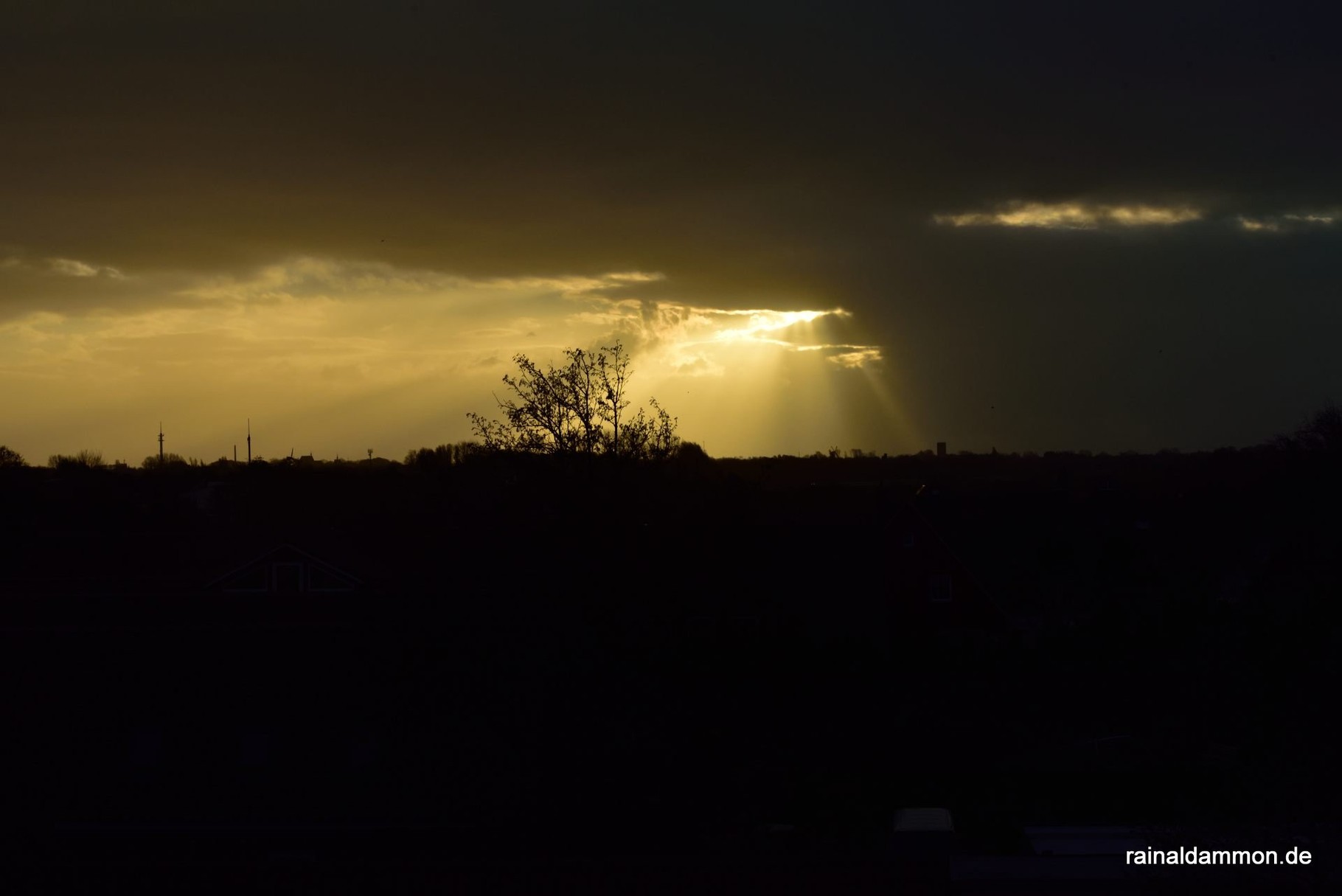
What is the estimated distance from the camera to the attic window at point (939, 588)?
46.7 meters

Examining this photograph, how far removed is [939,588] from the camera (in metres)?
46.9

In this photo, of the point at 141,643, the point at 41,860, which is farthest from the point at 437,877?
the point at 141,643

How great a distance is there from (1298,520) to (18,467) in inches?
3248

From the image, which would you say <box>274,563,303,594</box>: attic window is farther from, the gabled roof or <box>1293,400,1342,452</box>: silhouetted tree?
<box>1293,400,1342,452</box>: silhouetted tree

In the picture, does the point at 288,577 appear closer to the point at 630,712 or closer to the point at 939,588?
the point at 630,712

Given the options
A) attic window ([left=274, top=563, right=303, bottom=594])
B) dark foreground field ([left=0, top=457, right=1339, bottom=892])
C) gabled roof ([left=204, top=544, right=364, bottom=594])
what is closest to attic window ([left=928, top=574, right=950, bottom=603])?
dark foreground field ([left=0, top=457, right=1339, bottom=892])

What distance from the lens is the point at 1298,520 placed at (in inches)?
1895

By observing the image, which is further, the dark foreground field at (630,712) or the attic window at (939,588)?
the attic window at (939,588)

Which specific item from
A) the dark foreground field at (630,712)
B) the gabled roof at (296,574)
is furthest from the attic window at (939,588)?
the gabled roof at (296,574)

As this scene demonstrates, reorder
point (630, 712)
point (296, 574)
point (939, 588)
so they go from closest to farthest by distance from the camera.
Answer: point (630, 712) → point (296, 574) → point (939, 588)

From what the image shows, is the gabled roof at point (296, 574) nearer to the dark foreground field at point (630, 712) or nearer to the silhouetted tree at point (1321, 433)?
the dark foreground field at point (630, 712)

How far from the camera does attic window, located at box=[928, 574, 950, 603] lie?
153 feet

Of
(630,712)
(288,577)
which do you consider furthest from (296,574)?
(630,712)

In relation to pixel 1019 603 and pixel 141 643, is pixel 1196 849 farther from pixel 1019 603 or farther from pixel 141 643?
pixel 1019 603
